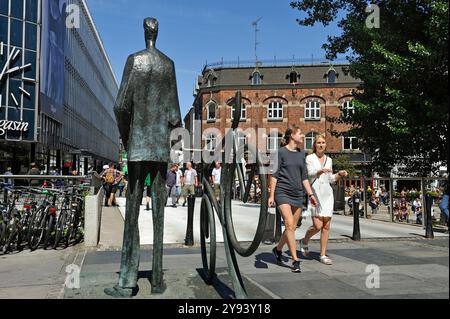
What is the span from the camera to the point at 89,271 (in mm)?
6285

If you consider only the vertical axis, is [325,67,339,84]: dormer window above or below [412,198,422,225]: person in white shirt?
above

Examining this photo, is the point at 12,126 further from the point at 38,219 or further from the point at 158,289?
the point at 158,289

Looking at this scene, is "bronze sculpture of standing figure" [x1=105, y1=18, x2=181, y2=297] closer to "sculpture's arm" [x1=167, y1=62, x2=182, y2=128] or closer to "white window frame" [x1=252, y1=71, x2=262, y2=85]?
"sculpture's arm" [x1=167, y1=62, x2=182, y2=128]

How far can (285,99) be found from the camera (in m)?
53.2

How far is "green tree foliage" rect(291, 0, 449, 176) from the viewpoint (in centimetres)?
1146

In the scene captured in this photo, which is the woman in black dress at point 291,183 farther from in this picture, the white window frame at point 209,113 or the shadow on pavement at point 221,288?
the white window frame at point 209,113

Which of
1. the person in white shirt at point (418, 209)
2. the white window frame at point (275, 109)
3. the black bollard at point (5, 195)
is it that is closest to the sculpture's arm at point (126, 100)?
the black bollard at point (5, 195)

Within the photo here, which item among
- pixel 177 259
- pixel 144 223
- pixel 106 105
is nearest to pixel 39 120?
pixel 144 223

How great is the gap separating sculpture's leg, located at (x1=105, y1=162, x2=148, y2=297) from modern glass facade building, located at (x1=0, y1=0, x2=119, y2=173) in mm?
29324

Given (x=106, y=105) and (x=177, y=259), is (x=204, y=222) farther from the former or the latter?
(x=106, y=105)

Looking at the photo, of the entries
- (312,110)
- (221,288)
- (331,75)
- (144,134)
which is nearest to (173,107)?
(144,134)

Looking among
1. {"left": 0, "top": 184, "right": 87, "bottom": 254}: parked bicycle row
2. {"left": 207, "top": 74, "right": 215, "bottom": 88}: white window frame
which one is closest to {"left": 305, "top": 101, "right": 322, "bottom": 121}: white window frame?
{"left": 207, "top": 74, "right": 215, "bottom": 88}: white window frame

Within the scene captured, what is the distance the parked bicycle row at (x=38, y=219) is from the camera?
8.35 meters

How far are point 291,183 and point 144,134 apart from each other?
230 cm
